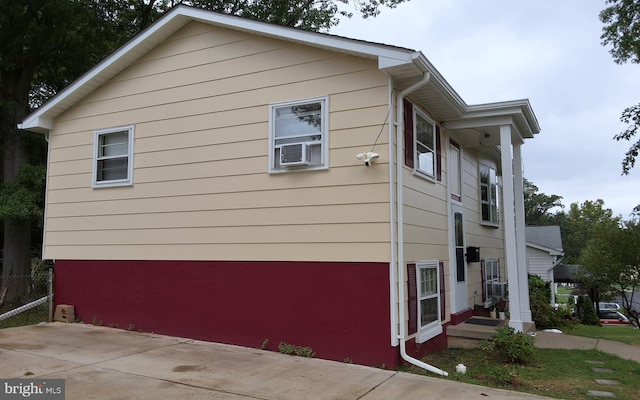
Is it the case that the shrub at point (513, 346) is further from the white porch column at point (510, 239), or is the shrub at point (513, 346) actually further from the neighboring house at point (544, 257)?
the neighboring house at point (544, 257)

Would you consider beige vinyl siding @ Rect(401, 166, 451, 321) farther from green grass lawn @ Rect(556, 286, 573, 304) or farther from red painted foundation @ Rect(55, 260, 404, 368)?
green grass lawn @ Rect(556, 286, 573, 304)

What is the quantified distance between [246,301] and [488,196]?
7.03 metres

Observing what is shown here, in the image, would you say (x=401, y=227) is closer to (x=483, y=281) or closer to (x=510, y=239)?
(x=510, y=239)

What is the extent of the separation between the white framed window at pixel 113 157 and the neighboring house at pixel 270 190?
1.7 inches

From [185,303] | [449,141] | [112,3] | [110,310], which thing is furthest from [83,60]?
[449,141]

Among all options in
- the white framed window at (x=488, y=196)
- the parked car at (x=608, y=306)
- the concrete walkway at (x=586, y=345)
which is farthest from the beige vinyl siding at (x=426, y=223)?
the parked car at (x=608, y=306)

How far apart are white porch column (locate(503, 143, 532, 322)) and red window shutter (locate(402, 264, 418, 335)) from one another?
351 centimetres

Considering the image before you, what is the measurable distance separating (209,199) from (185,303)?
173 cm

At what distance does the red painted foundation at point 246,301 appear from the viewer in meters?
6.03

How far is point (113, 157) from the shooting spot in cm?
850

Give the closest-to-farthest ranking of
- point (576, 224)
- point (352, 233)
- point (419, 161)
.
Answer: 1. point (352, 233)
2. point (419, 161)
3. point (576, 224)

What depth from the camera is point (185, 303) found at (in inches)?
295

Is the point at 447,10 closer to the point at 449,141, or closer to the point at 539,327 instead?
the point at 449,141

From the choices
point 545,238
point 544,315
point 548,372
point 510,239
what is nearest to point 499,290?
point 544,315
